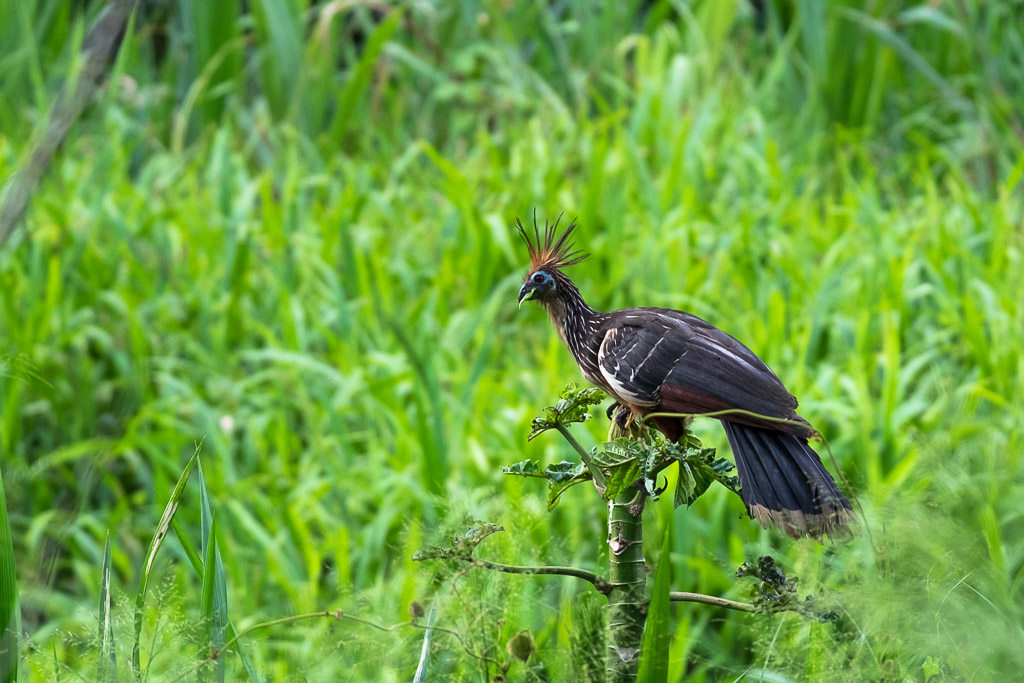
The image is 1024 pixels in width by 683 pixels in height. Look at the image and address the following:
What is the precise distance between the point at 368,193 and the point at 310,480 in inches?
62.6

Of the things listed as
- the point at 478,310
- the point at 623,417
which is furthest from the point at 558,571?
the point at 478,310

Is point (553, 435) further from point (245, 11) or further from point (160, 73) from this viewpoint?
point (245, 11)

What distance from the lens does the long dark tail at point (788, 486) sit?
2.41 feet

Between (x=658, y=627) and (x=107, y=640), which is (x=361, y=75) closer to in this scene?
(x=107, y=640)

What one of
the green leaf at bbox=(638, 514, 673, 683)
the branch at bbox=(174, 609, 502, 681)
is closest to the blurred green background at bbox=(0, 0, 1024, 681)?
the branch at bbox=(174, 609, 502, 681)

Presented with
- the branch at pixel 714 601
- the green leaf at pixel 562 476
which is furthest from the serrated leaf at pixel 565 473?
the branch at pixel 714 601

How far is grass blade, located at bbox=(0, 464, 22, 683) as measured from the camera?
2.64 feet

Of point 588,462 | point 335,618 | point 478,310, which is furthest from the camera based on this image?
point 478,310

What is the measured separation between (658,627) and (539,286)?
0.39 meters

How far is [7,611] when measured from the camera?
811 mm

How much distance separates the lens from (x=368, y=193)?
12.4 ft

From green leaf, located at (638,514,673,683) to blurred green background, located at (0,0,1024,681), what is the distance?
0.13 meters

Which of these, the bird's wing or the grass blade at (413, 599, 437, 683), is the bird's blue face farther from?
the grass blade at (413, 599, 437, 683)

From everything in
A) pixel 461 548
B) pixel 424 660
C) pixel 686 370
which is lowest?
pixel 424 660
